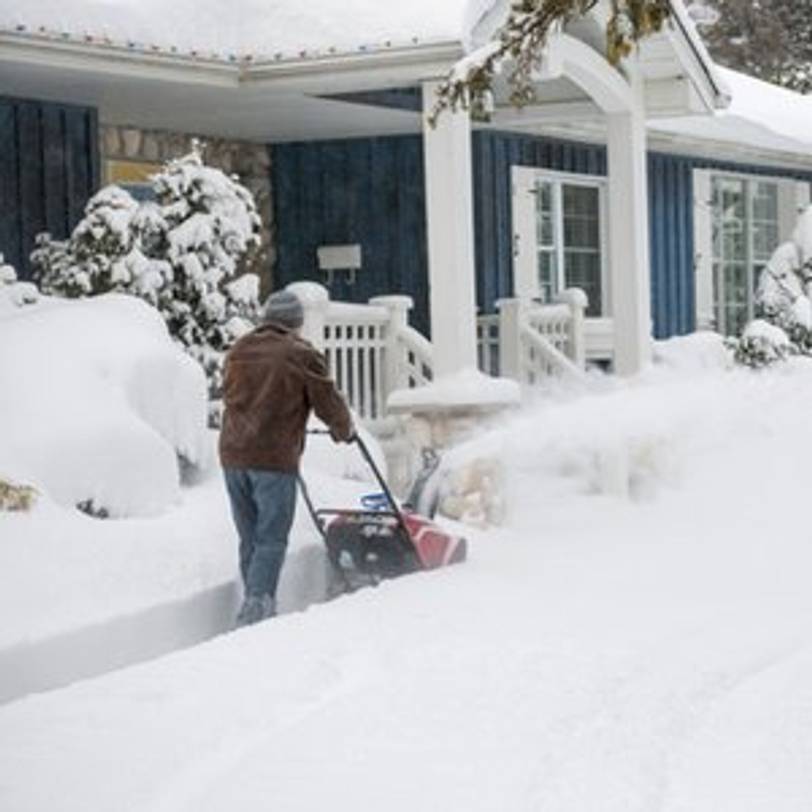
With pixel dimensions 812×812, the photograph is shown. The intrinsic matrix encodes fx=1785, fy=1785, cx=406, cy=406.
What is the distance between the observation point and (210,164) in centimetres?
1545

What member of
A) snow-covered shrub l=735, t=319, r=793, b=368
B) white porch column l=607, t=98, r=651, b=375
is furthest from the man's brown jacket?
snow-covered shrub l=735, t=319, r=793, b=368

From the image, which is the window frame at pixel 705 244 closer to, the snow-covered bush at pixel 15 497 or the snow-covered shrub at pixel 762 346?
the snow-covered shrub at pixel 762 346

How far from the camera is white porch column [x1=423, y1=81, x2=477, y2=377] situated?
1157 cm

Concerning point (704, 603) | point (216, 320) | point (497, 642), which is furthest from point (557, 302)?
point (497, 642)

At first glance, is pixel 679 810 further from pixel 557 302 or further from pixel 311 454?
pixel 557 302

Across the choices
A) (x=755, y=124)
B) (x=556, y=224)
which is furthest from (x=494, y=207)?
(x=755, y=124)

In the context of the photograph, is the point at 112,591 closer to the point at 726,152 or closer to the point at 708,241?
the point at 726,152

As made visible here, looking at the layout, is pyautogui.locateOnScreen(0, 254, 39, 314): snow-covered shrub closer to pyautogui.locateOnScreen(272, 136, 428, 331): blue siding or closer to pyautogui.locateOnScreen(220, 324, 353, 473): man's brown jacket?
pyautogui.locateOnScreen(220, 324, 353, 473): man's brown jacket

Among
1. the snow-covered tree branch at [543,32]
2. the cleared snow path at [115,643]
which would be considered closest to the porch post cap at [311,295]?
the cleared snow path at [115,643]

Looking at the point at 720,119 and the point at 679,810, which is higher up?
the point at 720,119

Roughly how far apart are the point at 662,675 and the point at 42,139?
769cm

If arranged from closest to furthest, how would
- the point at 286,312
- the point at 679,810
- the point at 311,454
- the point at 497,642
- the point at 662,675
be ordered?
the point at 679,810 → the point at 662,675 → the point at 497,642 → the point at 286,312 → the point at 311,454

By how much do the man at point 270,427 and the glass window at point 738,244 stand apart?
1372 cm

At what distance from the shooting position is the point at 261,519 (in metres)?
8.63
